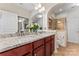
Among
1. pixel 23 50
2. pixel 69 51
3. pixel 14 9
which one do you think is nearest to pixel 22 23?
pixel 14 9

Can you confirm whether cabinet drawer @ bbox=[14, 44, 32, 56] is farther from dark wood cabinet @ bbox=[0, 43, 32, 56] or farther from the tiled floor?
the tiled floor

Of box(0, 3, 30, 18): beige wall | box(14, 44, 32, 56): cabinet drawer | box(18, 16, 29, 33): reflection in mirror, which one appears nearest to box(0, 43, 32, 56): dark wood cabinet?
box(14, 44, 32, 56): cabinet drawer

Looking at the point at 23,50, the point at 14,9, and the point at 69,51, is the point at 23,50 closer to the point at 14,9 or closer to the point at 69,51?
the point at 14,9

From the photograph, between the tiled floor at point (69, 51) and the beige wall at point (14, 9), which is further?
the tiled floor at point (69, 51)

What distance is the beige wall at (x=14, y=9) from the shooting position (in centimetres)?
176

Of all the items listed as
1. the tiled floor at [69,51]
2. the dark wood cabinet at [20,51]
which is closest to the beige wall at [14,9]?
the dark wood cabinet at [20,51]

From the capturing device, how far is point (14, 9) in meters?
1.94

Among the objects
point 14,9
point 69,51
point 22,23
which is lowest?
point 69,51

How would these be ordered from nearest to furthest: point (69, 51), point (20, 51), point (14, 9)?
1. point (20, 51)
2. point (14, 9)
3. point (69, 51)

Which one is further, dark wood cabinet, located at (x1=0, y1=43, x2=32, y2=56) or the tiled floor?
the tiled floor

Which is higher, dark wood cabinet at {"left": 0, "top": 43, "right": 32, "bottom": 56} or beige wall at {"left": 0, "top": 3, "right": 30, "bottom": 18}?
beige wall at {"left": 0, "top": 3, "right": 30, "bottom": 18}

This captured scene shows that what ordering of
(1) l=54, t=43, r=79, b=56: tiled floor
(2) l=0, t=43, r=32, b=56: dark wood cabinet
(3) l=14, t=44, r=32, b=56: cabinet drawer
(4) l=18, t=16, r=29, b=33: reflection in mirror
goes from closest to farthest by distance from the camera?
1. (2) l=0, t=43, r=32, b=56: dark wood cabinet
2. (3) l=14, t=44, r=32, b=56: cabinet drawer
3. (4) l=18, t=16, r=29, b=33: reflection in mirror
4. (1) l=54, t=43, r=79, b=56: tiled floor

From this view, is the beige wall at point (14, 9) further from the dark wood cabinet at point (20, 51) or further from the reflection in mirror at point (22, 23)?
the dark wood cabinet at point (20, 51)

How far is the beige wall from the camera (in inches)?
69.4
